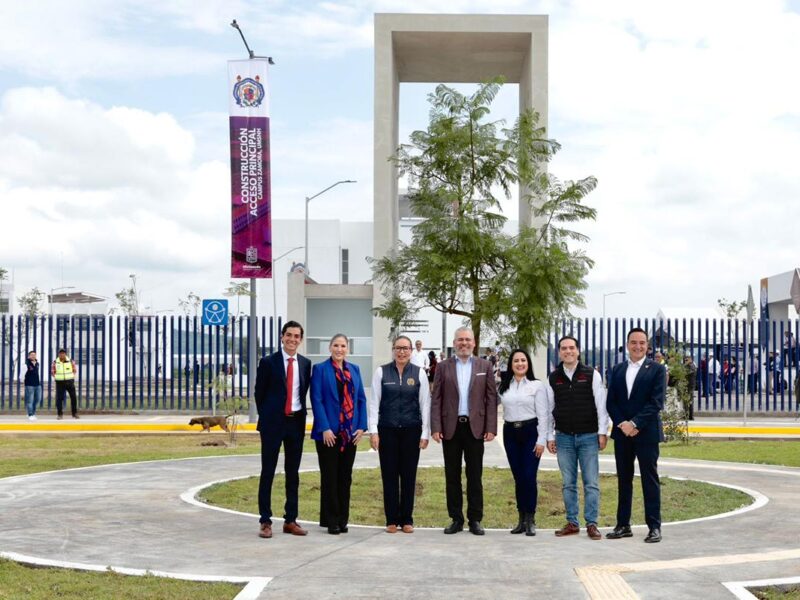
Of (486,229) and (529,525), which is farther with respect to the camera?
(486,229)

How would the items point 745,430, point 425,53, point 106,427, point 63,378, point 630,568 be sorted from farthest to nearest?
point 425,53 < point 63,378 < point 106,427 < point 745,430 < point 630,568

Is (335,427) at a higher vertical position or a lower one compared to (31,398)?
higher

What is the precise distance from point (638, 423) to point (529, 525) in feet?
4.54

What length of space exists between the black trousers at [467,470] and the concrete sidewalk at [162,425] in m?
13.9

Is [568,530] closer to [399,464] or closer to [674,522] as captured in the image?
[674,522]

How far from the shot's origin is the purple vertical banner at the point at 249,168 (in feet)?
79.5

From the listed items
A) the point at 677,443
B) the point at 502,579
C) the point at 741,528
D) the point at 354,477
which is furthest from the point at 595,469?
the point at 677,443

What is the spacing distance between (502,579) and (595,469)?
2376 millimetres

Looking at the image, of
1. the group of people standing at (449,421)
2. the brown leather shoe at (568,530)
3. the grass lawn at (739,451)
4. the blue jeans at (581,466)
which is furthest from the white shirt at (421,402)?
the grass lawn at (739,451)

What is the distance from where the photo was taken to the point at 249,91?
24297mm

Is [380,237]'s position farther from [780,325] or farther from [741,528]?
[741,528]

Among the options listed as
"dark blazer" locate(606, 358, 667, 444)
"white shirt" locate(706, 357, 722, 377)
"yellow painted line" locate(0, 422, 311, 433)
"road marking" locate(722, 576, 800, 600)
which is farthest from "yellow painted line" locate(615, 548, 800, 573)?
"white shirt" locate(706, 357, 722, 377)

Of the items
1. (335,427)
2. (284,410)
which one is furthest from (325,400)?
(284,410)

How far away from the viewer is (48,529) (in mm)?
10086
